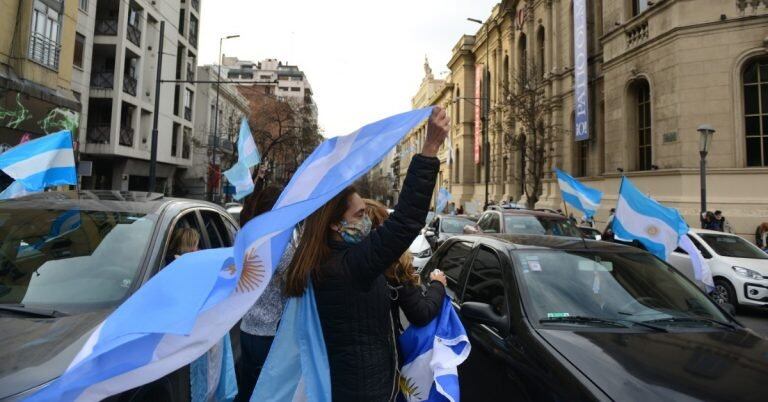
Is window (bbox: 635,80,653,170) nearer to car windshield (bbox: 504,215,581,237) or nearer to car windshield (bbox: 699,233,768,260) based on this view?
car windshield (bbox: 699,233,768,260)

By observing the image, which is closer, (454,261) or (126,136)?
(454,261)

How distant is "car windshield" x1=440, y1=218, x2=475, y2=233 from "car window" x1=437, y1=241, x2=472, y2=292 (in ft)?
32.9

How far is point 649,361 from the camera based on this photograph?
256 cm

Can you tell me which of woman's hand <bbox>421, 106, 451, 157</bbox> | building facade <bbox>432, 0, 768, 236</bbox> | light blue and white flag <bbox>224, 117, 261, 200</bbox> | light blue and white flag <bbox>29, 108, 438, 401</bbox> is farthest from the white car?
light blue and white flag <bbox>224, 117, 261, 200</bbox>

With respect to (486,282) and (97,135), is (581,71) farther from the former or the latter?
(97,135)

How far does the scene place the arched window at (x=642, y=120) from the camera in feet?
68.5

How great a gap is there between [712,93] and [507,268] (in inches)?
716

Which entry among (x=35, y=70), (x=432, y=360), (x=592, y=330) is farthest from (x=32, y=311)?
(x=35, y=70)

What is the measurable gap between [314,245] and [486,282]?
6.84 feet

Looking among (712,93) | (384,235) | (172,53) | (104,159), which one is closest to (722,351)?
(384,235)

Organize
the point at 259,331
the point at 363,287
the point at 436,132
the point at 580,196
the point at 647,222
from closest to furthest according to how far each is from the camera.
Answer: the point at 363,287, the point at 436,132, the point at 259,331, the point at 647,222, the point at 580,196

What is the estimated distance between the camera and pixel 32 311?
2473 millimetres

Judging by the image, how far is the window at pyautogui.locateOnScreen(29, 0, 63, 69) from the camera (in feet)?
55.5

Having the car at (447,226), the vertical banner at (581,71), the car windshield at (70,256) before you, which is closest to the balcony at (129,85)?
the car at (447,226)
